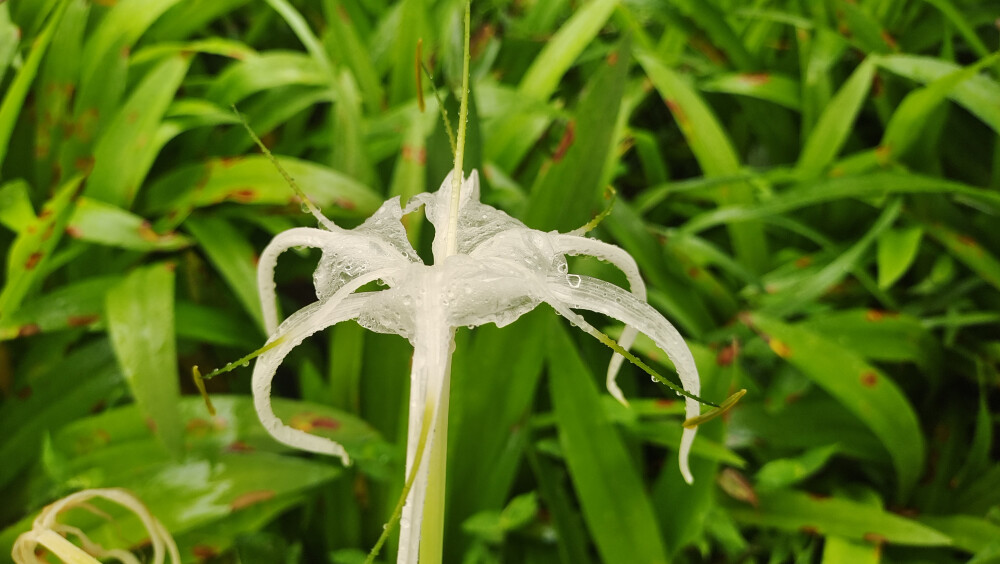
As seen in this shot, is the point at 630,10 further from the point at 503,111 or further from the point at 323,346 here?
the point at 323,346

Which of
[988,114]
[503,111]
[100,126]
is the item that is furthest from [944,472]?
[100,126]

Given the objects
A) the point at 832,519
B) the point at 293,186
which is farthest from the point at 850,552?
the point at 293,186

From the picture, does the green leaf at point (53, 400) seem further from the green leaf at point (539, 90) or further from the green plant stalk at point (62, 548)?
the green leaf at point (539, 90)

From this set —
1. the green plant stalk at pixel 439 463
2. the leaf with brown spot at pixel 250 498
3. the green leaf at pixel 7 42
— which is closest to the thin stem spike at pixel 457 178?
the green plant stalk at pixel 439 463

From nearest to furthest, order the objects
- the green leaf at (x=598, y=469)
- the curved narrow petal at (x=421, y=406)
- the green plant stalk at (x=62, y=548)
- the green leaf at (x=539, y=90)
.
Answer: the curved narrow petal at (x=421, y=406)
the green plant stalk at (x=62, y=548)
the green leaf at (x=598, y=469)
the green leaf at (x=539, y=90)

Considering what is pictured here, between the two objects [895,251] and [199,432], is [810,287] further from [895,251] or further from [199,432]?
[199,432]

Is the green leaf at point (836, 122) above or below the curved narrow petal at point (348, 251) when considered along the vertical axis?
above
